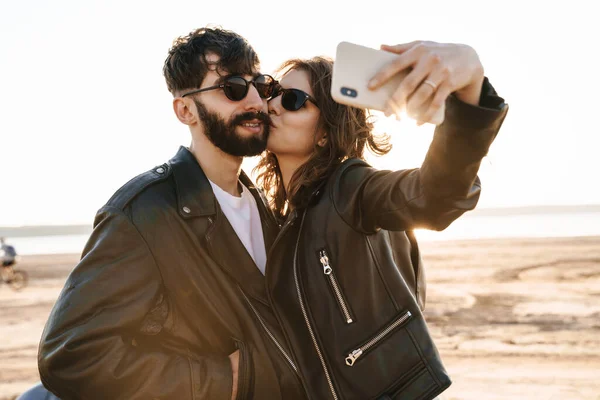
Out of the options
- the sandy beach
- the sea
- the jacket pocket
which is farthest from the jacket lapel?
the sea

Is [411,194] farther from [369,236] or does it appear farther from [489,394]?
[489,394]

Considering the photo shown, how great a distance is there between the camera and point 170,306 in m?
2.46

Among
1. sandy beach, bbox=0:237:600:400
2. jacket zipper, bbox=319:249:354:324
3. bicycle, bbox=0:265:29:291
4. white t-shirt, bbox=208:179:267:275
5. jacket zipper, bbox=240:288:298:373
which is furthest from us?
bicycle, bbox=0:265:29:291

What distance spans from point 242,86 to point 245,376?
1.59 meters

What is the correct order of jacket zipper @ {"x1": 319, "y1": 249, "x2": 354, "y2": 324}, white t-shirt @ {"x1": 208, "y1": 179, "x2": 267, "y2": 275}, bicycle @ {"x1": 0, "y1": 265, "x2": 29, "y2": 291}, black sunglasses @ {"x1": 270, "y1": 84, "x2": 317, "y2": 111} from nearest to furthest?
jacket zipper @ {"x1": 319, "y1": 249, "x2": 354, "y2": 324}
white t-shirt @ {"x1": 208, "y1": 179, "x2": 267, "y2": 275}
black sunglasses @ {"x1": 270, "y1": 84, "x2": 317, "y2": 111}
bicycle @ {"x1": 0, "y1": 265, "x2": 29, "y2": 291}

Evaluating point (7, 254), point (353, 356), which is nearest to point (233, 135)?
point (353, 356)

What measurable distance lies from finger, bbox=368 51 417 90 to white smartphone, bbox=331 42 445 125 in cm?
3

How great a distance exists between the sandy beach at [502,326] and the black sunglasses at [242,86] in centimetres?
397

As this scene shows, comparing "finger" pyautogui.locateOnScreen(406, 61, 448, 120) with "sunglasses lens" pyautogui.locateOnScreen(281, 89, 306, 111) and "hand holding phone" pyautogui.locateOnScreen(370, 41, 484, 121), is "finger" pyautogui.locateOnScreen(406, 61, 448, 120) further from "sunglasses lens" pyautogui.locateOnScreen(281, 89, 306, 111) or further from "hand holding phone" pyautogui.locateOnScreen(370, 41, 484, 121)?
"sunglasses lens" pyautogui.locateOnScreen(281, 89, 306, 111)

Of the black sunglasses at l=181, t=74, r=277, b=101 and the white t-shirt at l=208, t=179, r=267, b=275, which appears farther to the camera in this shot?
the black sunglasses at l=181, t=74, r=277, b=101

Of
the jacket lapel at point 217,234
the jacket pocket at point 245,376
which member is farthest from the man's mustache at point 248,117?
the jacket pocket at point 245,376

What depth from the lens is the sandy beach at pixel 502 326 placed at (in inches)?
233

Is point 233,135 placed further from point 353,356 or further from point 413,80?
point 413,80

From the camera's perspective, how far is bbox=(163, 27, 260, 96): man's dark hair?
3129 mm
